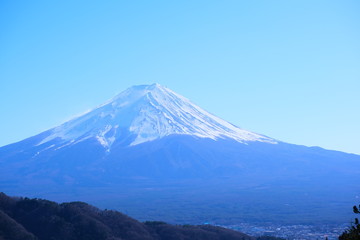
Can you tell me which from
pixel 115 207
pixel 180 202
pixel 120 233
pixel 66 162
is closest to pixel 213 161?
pixel 66 162

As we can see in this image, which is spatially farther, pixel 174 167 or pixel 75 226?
pixel 174 167

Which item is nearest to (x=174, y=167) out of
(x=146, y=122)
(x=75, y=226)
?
(x=146, y=122)

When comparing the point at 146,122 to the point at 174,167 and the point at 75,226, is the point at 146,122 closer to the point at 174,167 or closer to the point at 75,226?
the point at 174,167

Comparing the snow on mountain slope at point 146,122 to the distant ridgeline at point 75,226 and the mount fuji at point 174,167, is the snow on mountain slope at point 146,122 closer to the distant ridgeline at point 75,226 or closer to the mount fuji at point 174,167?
the mount fuji at point 174,167

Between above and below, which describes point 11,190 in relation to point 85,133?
below

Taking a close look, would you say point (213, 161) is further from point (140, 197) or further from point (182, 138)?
point (140, 197)

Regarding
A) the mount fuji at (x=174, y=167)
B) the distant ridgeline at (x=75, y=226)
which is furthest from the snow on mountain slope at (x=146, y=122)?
the distant ridgeline at (x=75, y=226)

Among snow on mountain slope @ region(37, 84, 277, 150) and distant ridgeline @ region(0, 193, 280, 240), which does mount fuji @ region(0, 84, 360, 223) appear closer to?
snow on mountain slope @ region(37, 84, 277, 150)
